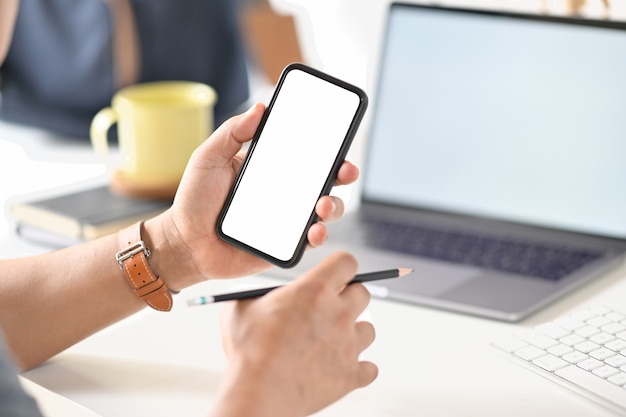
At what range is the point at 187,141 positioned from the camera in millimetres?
1202

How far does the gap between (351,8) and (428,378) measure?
919mm

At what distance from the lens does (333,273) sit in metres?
0.67

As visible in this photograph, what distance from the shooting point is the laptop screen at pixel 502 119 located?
106 cm

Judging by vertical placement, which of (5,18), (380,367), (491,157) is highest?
(5,18)

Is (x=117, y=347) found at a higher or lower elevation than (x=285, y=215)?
lower

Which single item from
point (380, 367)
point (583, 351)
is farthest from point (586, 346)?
point (380, 367)

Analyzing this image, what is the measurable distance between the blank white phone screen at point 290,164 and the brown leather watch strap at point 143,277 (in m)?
0.08

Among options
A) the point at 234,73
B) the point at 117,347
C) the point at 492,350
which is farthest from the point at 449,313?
the point at 234,73

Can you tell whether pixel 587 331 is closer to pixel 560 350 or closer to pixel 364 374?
pixel 560 350

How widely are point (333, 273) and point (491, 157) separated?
518 mm

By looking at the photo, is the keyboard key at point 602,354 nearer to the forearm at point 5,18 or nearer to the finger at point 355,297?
the finger at point 355,297

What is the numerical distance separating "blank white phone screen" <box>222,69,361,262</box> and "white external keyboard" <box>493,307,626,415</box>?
21cm

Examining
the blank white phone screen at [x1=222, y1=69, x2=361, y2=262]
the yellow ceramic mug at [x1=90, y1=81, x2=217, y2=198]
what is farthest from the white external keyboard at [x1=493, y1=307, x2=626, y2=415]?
the yellow ceramic mug at [x1=90, y1=81, x2=217, y2=198]

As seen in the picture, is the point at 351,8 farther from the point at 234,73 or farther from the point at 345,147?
the point at 345,147
